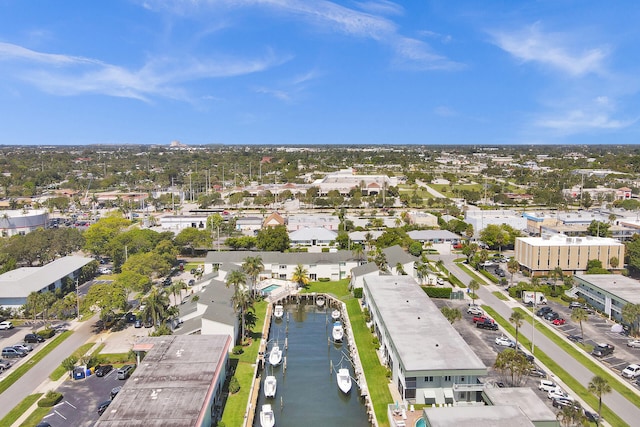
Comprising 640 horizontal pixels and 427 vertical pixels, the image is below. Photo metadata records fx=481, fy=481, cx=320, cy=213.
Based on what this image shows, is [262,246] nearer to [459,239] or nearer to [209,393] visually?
[459,239]

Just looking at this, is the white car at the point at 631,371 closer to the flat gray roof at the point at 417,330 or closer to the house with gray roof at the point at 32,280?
the flat gray roof at the point at 417,330

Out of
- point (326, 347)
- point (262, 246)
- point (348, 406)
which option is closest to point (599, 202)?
point (262, 246)

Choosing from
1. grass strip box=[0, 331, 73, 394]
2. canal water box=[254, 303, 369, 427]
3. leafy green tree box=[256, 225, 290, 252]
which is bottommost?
canal water box=[254, 303, 369, 427]

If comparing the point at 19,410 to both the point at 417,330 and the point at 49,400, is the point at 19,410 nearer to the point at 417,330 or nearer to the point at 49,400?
the point at 49,400

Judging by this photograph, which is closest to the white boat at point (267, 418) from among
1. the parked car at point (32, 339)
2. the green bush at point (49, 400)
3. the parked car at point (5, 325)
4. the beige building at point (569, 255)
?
the green bush at point (49, 400)

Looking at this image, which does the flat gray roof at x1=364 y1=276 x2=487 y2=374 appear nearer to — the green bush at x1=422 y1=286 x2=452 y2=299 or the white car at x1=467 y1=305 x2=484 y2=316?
the green bush at x1=422 y1=286 x2=452 y2=299

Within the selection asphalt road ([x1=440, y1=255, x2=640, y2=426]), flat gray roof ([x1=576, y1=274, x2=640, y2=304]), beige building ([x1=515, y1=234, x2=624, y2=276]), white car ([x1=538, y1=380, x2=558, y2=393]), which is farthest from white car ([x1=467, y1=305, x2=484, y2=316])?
beige building ([x1=515, y1=234, x2=624, y2=276])

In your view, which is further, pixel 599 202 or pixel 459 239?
pixel 599 202
